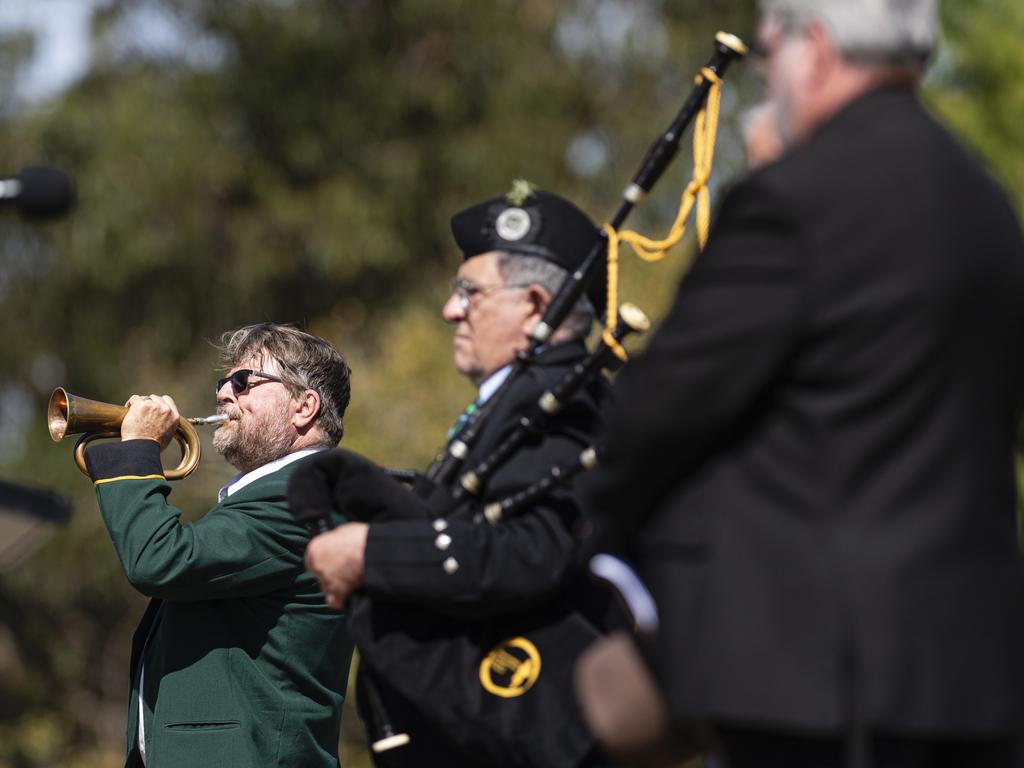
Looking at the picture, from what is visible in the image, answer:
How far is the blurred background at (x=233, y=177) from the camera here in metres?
18.5

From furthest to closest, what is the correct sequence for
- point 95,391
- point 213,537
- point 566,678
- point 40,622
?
point 40,622 → point 95,391 → point 213,537 → point 566,678

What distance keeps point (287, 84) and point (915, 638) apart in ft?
58.4

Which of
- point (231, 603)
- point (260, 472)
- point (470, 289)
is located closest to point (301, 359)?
point (260, 472)

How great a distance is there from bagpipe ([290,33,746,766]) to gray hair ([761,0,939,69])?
997mm

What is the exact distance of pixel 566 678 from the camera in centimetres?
346

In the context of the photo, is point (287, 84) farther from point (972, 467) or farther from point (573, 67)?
point (972, 467)

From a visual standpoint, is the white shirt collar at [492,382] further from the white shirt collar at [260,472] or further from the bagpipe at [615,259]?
the white shirt collar at [260,472]

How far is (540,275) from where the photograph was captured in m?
3.98

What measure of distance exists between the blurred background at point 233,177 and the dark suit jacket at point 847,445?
1474 centimetres

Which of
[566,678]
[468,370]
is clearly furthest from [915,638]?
[468,370]

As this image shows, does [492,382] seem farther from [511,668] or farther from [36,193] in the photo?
[36,193]

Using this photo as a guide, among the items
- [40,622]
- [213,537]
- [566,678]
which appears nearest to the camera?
[566,678]

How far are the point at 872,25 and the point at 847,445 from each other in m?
0.67

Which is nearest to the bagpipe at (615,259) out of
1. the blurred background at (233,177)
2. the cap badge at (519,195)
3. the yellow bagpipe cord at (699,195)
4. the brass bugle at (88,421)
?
the yellow bagpipe cord at (699,195)
